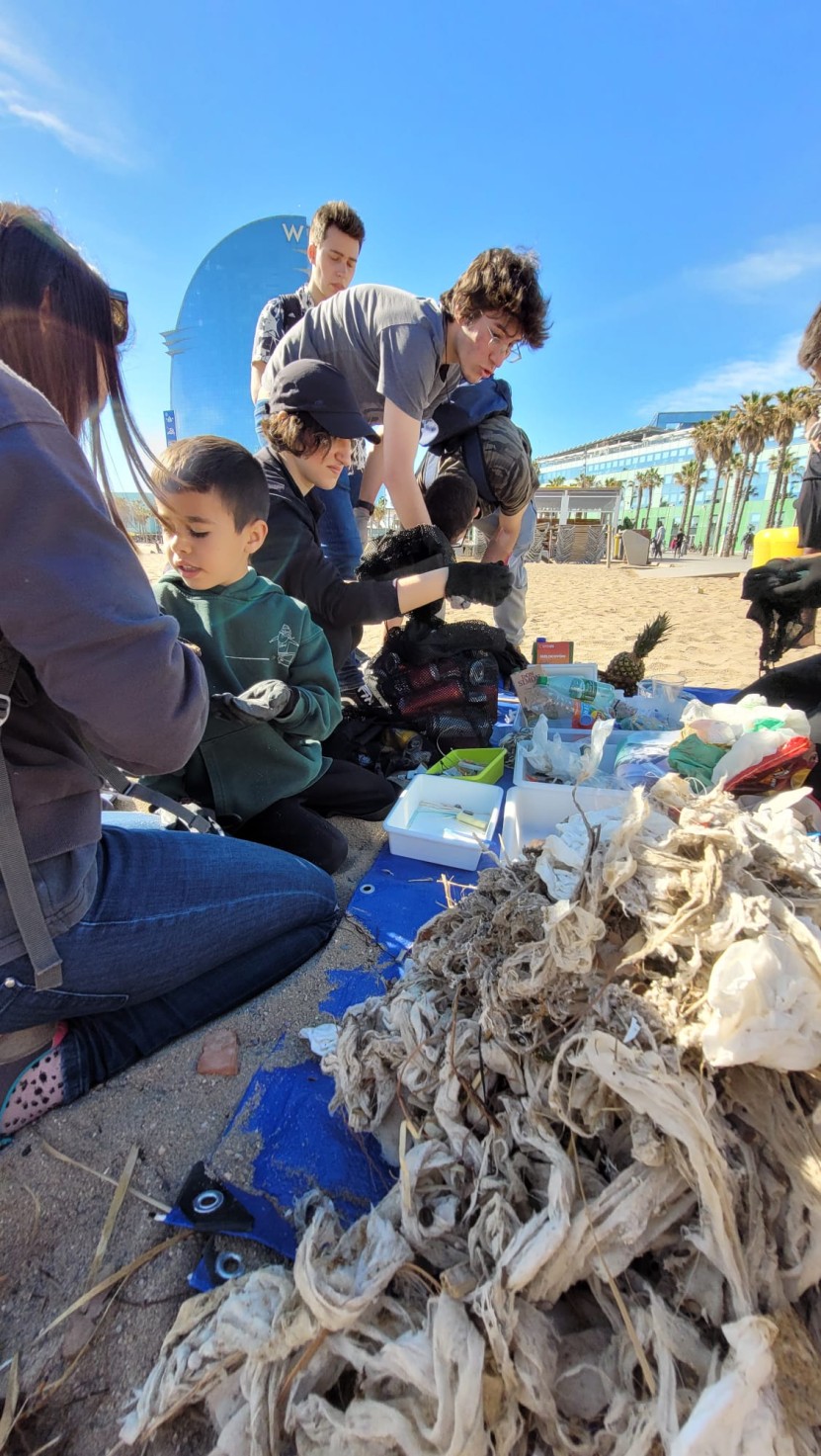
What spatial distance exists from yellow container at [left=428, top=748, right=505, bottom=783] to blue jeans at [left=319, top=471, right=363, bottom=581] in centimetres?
114

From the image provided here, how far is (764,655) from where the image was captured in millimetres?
3188

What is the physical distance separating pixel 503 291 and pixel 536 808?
71.9 inches

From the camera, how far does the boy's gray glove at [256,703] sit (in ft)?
5.46

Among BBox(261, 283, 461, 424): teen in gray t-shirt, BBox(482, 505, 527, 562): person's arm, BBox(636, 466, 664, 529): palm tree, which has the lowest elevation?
BBox(482, 505, 527, 562): person's arm

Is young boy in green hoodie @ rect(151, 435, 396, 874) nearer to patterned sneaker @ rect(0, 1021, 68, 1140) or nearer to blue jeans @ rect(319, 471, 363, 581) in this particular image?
patterned sneaker @ rect(0, 1021, 68, 1140)

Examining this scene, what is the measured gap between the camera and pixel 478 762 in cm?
235

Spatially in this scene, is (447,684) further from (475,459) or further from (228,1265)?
(228,1265)

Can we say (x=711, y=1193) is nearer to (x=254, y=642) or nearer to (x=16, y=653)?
(x=16, y=653)

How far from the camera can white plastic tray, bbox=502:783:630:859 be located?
178cm

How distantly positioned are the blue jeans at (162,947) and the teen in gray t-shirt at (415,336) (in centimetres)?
177

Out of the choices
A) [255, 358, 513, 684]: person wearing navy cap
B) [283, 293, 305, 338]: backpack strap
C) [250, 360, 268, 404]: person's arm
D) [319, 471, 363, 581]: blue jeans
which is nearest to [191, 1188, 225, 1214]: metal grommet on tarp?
[255, 358, 513, 684]: person wearing navy cap

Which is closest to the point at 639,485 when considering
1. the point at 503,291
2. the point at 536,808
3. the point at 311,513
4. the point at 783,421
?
the point at 783,421

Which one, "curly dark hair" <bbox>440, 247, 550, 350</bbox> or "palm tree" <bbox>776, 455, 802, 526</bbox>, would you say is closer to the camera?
"curly dark hair" <bbox>440, 247, 550, 350</bbox>

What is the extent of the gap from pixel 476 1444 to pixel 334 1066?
1.77ft
